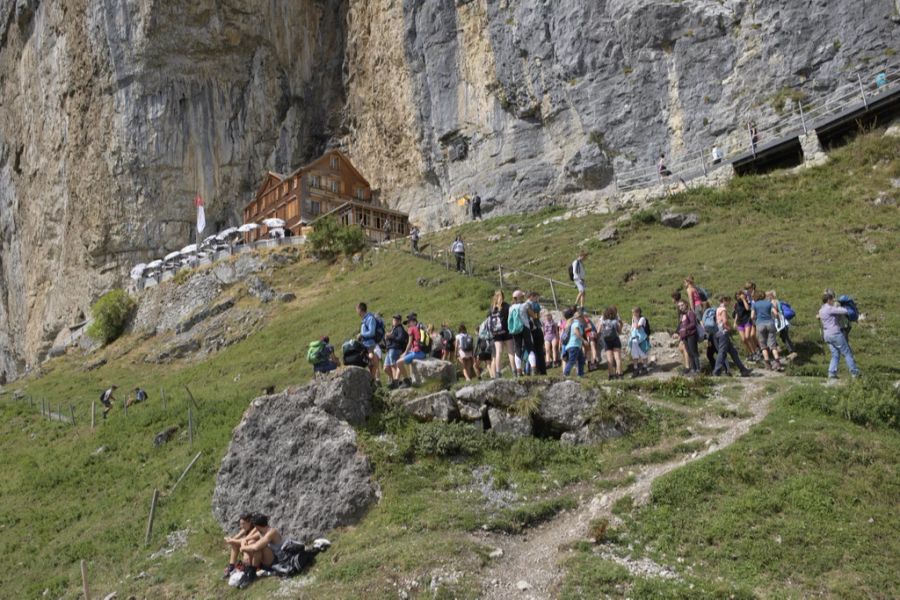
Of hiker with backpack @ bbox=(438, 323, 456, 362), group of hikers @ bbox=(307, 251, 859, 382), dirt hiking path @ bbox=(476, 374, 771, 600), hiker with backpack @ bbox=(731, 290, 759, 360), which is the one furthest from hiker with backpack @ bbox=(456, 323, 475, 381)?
hiker with backpack @ bbox=(731, 290, 759, 360)

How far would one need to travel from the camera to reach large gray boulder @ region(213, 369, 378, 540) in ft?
39.9

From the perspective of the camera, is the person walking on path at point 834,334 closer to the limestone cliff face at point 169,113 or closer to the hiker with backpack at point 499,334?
the hiker with backpack at point 499,334

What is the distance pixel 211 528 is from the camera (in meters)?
13.8

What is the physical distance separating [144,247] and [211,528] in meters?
57.9

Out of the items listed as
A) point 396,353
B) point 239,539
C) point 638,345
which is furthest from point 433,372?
point 239,539

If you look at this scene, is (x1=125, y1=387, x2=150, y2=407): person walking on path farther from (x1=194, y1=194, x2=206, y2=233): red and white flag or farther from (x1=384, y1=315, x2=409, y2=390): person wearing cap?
(x1=194, y1=194, x2=206, y2=233): red and white flag

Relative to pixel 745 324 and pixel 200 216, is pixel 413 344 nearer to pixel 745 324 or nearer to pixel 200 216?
pixel 745 324

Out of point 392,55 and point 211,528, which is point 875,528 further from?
point 392,55

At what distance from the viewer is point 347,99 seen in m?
65.9

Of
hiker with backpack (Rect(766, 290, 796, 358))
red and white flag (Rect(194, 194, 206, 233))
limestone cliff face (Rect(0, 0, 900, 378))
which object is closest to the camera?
hiker with backpack (Rect(766, 290, 796, 358))

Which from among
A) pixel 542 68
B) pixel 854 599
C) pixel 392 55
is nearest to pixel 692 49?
pixel 542 68

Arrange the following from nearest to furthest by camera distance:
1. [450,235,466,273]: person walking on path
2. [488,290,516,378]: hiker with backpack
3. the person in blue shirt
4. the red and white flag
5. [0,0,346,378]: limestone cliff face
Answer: [488,290,516,378]: hiker with backpack
the person in blue shirt
[450,235,466,273]: person walking on path
the red and white flag
[0,0,346,378]: limestone cliff face

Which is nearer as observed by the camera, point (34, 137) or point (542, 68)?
point (542, 68)

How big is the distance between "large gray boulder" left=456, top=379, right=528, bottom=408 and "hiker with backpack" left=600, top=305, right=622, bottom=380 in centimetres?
305
